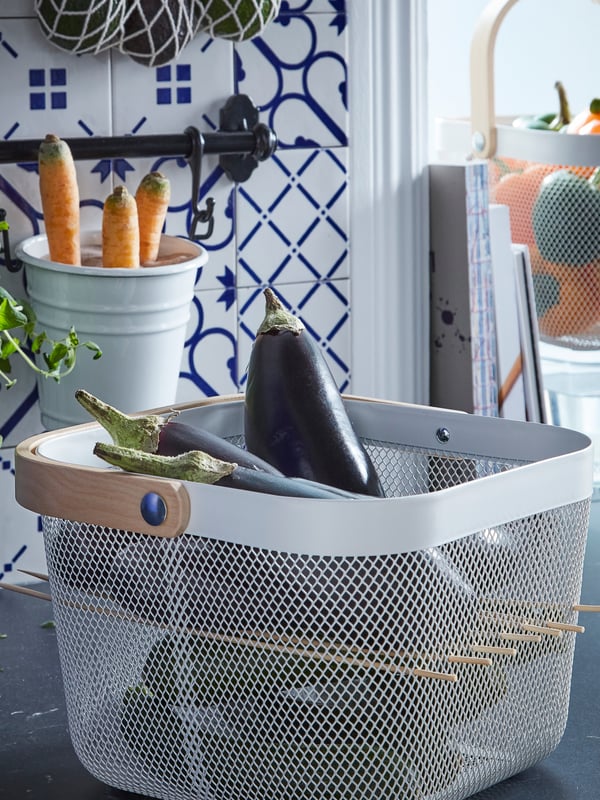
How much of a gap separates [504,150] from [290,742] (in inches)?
37.1

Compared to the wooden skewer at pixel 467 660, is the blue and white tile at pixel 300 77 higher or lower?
higher

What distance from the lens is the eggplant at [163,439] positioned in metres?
0.72

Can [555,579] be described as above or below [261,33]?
below

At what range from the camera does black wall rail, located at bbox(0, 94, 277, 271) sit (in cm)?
109

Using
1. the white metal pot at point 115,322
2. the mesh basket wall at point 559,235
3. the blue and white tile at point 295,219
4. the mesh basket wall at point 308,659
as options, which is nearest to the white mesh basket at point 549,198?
the mesh basket wall at point 559,235

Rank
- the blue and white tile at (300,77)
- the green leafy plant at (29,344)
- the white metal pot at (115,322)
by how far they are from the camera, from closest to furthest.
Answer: the green leafy plant at (29,344), the white metal pot at (115,322), the blue and white tile at (300,77)

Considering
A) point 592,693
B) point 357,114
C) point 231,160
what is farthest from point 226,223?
point 592,693

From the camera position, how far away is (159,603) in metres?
0.67

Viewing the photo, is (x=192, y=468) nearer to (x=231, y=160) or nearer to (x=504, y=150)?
(x=231, y=160)

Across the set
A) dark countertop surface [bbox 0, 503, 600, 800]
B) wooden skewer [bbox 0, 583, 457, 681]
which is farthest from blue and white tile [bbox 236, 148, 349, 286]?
wooden skewer [bbox 0, 583, 457, 681]

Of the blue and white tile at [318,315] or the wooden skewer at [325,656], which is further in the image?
the blue and white tile at [318,315]

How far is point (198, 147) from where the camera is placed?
116 centimetres

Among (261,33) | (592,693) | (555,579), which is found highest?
(261,33)

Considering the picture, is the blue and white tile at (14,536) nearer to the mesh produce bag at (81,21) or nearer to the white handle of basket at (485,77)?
the mesh produce bag at (81,21)
